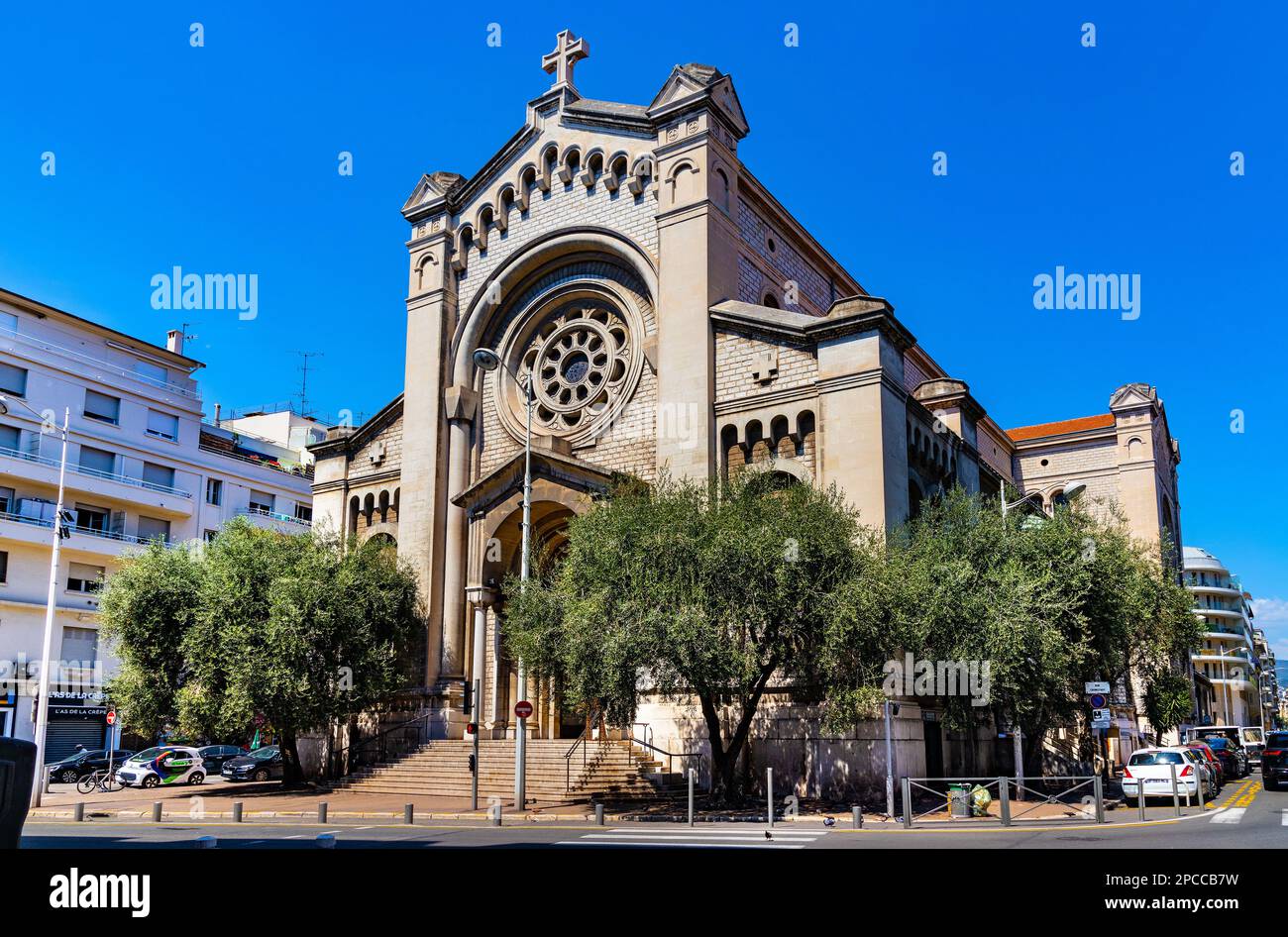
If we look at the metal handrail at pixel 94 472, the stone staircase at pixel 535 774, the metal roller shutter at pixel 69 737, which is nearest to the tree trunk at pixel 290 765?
the stone staircase at pixel 535 774

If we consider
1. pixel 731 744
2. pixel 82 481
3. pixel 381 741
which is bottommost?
pixel 381 741

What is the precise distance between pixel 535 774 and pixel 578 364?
13511 mm

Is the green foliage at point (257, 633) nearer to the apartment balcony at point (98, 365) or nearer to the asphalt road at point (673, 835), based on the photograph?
the asphalt road at point (673, 835)

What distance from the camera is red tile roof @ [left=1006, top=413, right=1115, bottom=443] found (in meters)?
54.7

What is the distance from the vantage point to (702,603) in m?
21.5

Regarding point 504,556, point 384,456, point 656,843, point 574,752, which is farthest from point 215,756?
point 656,843

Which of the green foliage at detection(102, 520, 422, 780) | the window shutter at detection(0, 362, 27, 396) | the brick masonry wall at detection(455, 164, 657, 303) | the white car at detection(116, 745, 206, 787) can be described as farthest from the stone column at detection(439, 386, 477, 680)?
the window shutter at detection(0, 362, 27, 396)

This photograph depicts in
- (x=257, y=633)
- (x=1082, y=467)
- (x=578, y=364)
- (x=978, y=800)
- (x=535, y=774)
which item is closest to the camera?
(x=978, y=800)

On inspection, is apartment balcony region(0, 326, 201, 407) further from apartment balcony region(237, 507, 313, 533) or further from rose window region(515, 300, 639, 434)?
rose window region(515, 300, 639, 434)

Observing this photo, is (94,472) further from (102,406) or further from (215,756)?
(215,756)

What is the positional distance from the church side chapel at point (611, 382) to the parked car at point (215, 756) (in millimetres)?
10766
